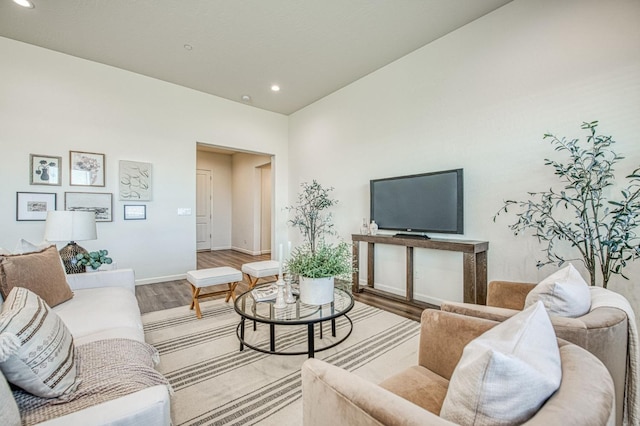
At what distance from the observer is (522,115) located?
2.78 m

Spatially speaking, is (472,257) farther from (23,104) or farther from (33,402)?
(23,104)

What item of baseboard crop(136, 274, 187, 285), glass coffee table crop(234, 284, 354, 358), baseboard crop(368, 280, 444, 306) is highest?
Result: glass coffee table crop(234, 284, 354, 358)

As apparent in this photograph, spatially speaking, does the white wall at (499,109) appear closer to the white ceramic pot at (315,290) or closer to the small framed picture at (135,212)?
the white ceramic pot at (315,290)

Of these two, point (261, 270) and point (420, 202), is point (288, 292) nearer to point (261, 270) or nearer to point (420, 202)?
point (261, 270)

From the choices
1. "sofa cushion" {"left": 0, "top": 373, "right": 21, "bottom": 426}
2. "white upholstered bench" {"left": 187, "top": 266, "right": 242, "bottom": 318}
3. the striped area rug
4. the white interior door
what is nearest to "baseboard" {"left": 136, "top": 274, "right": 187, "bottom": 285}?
the striped area rug

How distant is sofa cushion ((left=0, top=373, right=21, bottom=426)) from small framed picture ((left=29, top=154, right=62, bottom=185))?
3918 millimetres

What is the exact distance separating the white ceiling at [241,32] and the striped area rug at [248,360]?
10.5ft

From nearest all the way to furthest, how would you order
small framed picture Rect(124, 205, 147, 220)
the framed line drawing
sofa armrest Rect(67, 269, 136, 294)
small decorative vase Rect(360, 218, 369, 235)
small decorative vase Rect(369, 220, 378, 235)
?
sofa armrest Rect(67, 269, 136, 294) < the framed line drawing < small decorative vase Rect(369, 220, 378, 235) < small decorative vase Rect(360, 218, 369, 235) < small framed picture Rect(124, 205, 147, 220)

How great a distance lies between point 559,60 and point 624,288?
6.61ft

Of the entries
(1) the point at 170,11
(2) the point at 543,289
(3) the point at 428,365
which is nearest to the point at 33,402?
(3) the point at 428,365

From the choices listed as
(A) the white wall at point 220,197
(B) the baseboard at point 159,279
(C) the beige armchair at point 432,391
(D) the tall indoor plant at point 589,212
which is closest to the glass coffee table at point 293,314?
(C) the beige armchair at point 432,391

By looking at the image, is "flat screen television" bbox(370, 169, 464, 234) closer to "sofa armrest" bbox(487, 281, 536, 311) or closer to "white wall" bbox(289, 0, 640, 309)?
"white wall" bbox(289, 0, 640, 309)

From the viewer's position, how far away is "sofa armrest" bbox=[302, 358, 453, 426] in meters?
0.70

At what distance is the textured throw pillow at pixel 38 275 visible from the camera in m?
1.70
